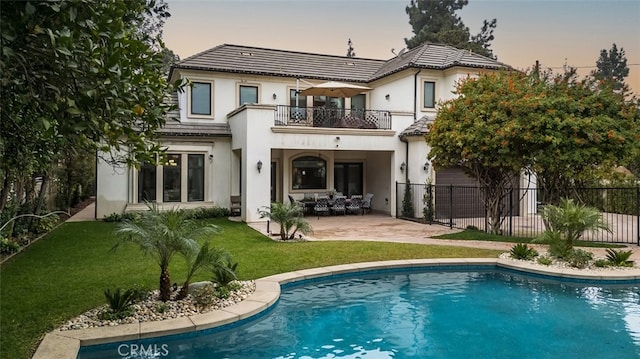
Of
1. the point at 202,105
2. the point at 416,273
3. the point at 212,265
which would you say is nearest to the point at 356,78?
the point at 202,105

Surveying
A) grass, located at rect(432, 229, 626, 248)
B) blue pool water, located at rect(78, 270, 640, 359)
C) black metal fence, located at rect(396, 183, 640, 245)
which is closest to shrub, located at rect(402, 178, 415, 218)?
black metal fence, located at rect(396, 183, 640, 245)

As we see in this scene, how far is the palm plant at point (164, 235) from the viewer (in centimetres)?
712

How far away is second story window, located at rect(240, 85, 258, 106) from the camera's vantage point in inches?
877

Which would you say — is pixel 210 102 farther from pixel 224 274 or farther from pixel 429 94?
pixel 224 274

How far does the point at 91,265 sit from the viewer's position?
412 inches

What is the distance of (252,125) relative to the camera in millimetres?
18297

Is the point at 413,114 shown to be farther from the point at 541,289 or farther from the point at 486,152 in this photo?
the point at 541,289

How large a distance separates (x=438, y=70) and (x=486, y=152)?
8835 millimetres

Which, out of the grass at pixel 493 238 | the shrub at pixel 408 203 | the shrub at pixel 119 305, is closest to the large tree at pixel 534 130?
the grass at pixel 493 238

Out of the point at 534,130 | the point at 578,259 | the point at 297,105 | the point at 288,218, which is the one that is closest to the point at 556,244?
the point at 578,259

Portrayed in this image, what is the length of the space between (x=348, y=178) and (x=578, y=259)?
15.0 meters

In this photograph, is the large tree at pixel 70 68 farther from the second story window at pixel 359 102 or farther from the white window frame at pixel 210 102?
the second story window at pixel 359 102

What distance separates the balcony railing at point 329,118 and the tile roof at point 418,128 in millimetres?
902

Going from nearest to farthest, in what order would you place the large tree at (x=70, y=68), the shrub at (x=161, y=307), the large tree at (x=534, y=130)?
the large tree at (x=70, y=68), the shrub at (x=161, y=307), the large tree at (x=534, y=130)
